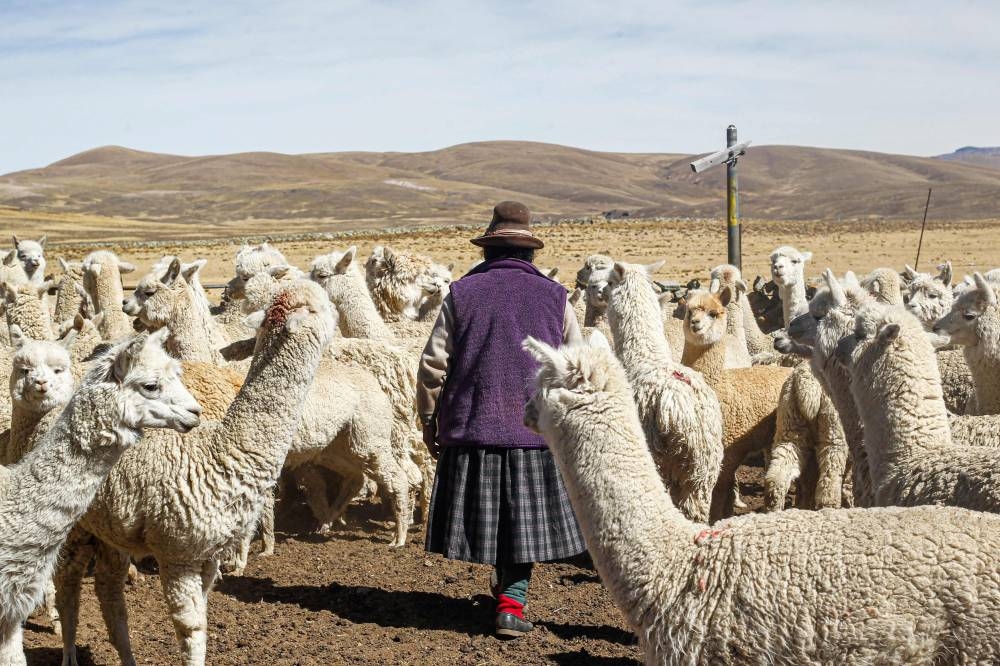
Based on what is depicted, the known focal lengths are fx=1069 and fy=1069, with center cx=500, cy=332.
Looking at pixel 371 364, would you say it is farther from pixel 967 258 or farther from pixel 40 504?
pixel 967 258

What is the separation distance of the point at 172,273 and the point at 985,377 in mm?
5752

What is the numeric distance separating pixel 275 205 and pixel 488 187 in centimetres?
6314

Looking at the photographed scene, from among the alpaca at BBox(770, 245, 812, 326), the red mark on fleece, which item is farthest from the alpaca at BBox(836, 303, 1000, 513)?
the alpaca at BBox(770, 245, 812, 326)

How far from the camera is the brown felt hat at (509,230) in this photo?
5352mm

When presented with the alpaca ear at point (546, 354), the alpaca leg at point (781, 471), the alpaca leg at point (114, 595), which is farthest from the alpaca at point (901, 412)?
the alpaca leg at point (114, 595)

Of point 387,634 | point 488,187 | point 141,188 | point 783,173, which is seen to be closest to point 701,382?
point 387,634

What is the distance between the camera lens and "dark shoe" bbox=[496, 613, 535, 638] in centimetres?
539

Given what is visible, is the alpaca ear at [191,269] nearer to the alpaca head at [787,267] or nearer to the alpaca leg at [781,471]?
the alpaca leg at [781,471]

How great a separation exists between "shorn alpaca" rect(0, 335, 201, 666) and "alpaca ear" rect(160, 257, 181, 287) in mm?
3997

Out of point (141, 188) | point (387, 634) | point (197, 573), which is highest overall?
point (141, 188)

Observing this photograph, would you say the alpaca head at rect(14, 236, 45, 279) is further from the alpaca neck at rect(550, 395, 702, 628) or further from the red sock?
the alpaca neck at rect(550, 395, 702, 628)

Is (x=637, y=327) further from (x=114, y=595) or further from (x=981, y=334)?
(x=114, y=595)

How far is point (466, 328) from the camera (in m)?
5.25

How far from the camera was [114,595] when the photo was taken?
202 inches
